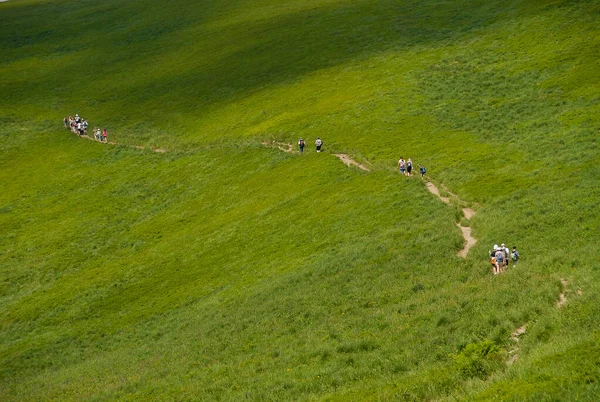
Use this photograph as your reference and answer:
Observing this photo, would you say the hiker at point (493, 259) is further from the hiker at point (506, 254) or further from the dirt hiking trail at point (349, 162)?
the dirt hiking trail at point (349, 162)

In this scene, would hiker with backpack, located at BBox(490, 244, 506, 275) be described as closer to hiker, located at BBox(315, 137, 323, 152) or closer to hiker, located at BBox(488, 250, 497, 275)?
hiker, located at BBox(488, 250, 497, 275)

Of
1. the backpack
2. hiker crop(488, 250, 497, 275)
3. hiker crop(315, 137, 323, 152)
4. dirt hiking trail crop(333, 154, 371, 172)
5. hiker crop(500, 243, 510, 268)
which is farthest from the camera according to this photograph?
hiker crop(315, 137, 323, 152)

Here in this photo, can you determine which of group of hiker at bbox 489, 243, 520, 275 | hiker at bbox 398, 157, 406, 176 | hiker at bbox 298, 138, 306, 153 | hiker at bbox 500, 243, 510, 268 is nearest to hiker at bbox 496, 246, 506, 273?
group of hiker at bbox 489, 243, 520, 275

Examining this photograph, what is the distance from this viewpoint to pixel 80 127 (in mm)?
104625

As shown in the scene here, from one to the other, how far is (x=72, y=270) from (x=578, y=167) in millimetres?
46346

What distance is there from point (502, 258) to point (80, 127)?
83.7 meters

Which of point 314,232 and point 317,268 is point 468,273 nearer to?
point 317,268

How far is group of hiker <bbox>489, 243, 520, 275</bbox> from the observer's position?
36.8 m

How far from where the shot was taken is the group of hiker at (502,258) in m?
36.8

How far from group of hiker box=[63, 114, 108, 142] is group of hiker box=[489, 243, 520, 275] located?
7558cm

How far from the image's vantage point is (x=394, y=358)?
26.2 meters

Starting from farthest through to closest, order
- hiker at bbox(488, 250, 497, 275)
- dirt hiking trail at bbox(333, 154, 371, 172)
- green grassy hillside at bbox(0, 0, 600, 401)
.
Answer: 1. dirt hiking trail at bbox(333, 154, 371, 172)
2. hiker at bbox(488, 250, 497, 275)
3. green grassy hillside at bbox(0, 0, 600, 401)

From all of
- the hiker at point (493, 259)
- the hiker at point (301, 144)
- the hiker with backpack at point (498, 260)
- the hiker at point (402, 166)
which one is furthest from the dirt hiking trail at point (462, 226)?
the hiker at point (301, 144)

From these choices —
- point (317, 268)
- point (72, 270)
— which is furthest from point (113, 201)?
point (317, 268)
